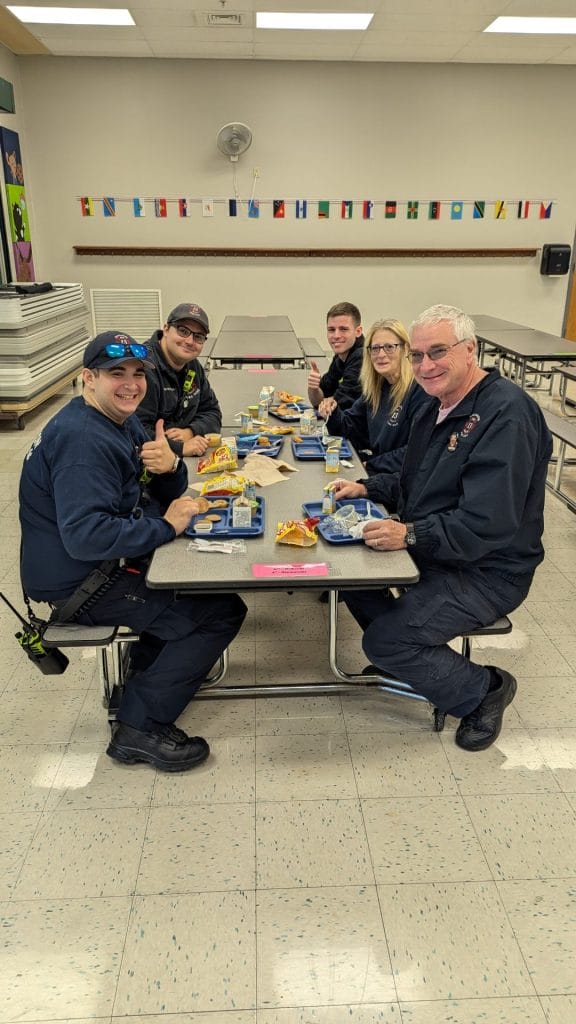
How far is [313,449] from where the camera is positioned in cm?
295

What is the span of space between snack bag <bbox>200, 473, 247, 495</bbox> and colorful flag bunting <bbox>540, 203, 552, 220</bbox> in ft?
24.2

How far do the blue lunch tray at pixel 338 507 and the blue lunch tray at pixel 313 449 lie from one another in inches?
18.6

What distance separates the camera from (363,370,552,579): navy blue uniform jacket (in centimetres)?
204

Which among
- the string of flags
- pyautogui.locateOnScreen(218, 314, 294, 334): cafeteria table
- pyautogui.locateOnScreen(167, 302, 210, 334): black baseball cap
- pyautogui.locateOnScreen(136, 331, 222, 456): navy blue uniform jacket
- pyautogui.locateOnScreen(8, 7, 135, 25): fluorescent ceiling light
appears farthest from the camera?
the string of flags

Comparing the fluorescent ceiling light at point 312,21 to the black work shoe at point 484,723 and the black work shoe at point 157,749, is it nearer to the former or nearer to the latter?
the black work shoe at point 484,723

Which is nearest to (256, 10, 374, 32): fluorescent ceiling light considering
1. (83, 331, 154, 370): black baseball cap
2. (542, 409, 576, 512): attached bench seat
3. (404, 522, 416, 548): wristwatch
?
(542, 409, 576, 512): attached bench seat

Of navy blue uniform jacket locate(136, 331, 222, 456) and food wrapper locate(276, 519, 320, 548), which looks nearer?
A: food wrapper locate(276, 519, 320, 548)

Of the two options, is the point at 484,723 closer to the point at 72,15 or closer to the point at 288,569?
the point at 288,569

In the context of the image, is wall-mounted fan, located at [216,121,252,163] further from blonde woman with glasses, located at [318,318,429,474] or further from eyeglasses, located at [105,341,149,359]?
eyeglasses, located at [105,341,149,359]

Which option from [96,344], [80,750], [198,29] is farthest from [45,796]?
[198,29]

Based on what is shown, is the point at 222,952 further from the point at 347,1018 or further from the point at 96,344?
the point at 96,344

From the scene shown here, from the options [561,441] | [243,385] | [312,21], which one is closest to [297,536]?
[243,385]

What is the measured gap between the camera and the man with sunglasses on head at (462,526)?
2051 millimetres

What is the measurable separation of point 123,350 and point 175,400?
1.19m
